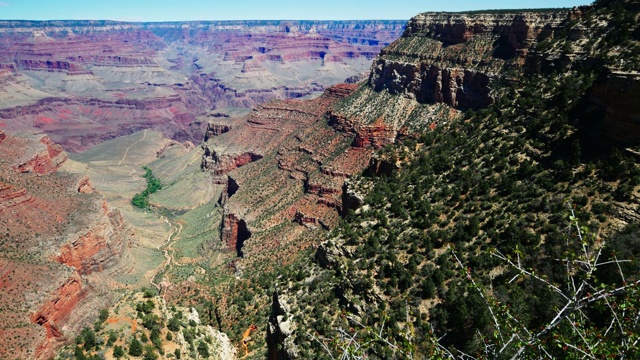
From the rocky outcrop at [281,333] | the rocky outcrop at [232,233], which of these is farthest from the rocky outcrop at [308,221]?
the rocky outcrop at [281,333]

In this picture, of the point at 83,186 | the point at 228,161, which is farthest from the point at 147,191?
the point at 83,186

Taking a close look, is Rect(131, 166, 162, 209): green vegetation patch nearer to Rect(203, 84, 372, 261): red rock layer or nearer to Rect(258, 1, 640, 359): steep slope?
Rect(203, 84, 372, 261): red rock layer

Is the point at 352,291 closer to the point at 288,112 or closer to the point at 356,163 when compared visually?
the point at 356,163

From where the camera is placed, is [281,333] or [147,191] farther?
[147,191]

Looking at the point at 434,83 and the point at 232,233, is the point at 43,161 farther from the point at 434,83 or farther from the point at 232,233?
the point at 434,83

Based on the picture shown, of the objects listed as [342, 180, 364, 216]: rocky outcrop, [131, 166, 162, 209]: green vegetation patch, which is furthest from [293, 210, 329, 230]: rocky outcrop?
[131, 166, 162, 209]: green vegetation patch

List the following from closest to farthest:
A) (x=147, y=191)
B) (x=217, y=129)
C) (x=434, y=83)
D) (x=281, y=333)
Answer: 1. (x=281, y=333)
2. (x=434, y=83)
3. (x=147, y=191)
4. (x=217, y=129)
